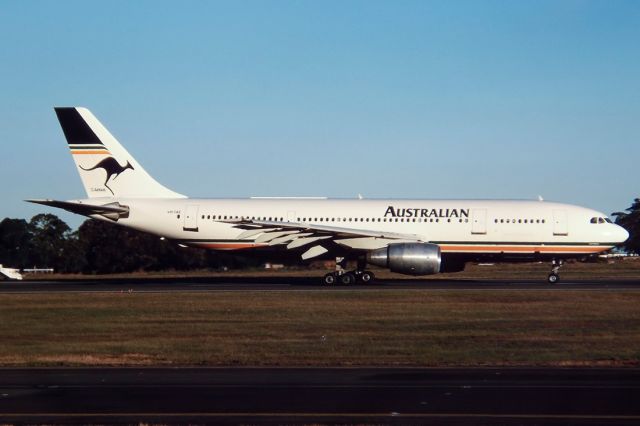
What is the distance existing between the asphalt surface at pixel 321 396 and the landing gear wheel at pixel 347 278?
25.3 metres

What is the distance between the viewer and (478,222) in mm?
42969

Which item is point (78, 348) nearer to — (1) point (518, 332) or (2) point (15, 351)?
(2) point (15, 351)

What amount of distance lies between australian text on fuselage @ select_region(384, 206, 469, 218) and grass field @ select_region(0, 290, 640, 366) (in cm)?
761

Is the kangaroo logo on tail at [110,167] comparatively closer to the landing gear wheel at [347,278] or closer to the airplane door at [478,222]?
the landing gear wheel at [347,278]

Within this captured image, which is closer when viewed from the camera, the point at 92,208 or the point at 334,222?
the point at 92,208

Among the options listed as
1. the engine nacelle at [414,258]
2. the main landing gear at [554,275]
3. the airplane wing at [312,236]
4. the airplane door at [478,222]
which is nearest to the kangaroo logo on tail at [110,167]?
the airplane wing at [312,236]

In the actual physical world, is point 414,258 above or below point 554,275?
above

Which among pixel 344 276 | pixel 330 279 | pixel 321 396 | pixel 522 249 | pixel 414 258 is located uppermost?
pixel 522 249

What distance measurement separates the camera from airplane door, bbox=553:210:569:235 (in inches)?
1688

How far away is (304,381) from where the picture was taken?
15742mm

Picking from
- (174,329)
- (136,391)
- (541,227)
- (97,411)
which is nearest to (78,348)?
(174,329)

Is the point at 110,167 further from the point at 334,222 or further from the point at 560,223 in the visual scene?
the point at 560,223

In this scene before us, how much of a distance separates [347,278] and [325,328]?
17767mm

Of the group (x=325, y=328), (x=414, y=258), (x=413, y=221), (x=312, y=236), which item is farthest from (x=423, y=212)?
(x=325, y=328)
